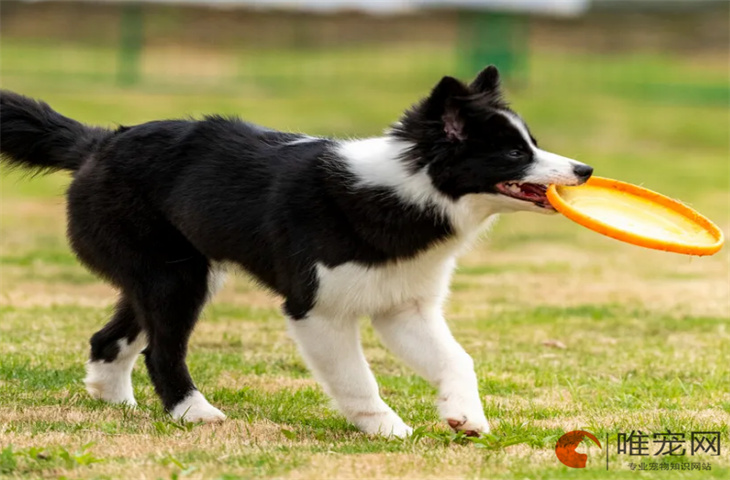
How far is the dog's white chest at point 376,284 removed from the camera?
559cm

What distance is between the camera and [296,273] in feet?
18.8

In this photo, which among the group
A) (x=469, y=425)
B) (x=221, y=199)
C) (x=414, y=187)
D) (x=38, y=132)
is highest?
(x=414, y=187)

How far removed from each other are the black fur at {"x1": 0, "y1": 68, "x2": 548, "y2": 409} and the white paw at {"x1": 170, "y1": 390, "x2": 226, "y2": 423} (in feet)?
0.19

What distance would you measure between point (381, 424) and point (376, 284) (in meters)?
0.67

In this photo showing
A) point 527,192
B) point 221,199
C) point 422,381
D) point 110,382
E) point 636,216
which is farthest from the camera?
point 422,381

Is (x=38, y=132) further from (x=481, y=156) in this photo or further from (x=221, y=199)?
(x=481, y=156)

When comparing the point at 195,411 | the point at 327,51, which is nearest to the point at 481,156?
the point at 195,411

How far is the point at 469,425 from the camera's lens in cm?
553

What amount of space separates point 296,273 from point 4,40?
34.8 m

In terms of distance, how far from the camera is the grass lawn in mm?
5121

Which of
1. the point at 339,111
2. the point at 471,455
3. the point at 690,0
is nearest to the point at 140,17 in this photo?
the point at 339,111

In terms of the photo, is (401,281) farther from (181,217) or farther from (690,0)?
(690,0)

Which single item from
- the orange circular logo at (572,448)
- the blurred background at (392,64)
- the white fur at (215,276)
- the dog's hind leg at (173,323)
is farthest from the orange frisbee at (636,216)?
the blurred background at (392,64)

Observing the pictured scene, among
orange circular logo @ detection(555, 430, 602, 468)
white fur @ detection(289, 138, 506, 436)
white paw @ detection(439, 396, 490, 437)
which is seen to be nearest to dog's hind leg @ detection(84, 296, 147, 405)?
white fur @ detection(289, 138, 506, 436)
